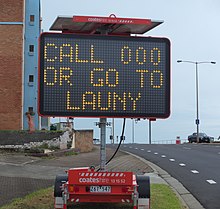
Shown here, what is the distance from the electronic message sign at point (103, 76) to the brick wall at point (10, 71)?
30.2m


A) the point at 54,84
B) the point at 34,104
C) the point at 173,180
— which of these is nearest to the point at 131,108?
the point at 54,84

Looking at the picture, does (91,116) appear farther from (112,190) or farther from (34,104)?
(34,104)

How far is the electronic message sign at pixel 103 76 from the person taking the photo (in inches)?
341

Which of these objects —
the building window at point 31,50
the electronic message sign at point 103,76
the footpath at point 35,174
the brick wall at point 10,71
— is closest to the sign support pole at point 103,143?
the electronic message sign at point 103,76

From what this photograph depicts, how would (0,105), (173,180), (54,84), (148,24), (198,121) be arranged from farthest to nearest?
(198,121), (0,105), (173,180), (148,24), (54,84)

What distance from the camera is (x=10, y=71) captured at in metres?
38.9

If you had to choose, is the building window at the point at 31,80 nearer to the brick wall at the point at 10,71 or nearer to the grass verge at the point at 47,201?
the brick wall at the point at 10,71

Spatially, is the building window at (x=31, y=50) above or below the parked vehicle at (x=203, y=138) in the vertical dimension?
above

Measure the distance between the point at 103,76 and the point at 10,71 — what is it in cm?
3105

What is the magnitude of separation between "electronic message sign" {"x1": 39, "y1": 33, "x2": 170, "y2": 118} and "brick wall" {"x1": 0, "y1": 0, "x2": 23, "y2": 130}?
98.9ft

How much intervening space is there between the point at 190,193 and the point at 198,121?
4744 cm

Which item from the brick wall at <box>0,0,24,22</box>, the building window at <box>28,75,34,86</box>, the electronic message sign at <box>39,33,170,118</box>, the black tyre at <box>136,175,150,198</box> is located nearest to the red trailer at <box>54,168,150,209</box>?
the black tyre at <box>136,175,150,198</box>

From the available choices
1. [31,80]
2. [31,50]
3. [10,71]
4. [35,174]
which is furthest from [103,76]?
[31,50]

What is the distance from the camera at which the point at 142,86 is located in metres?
8.87
